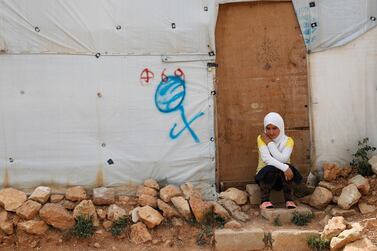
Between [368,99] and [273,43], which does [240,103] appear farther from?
[368,99]

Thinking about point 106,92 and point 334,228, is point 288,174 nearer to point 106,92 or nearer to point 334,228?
point 334,228

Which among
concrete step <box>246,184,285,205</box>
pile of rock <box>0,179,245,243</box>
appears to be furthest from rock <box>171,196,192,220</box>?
concrete step <box>246,184,285,205</box>

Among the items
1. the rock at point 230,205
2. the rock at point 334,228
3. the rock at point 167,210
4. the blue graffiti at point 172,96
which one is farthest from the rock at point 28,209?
the rock at point 334,228

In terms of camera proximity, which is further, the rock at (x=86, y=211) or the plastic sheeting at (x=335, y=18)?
the plastic sheeting at (x=335, y=18)

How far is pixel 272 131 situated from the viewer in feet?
18.4

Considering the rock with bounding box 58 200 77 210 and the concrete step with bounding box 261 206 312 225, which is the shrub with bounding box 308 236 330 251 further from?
the rock with bounding box 58 200 77 210

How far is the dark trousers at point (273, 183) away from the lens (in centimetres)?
553

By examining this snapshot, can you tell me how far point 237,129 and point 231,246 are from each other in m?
1.56

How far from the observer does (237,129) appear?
613cm

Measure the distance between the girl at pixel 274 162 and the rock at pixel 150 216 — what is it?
1172 mm

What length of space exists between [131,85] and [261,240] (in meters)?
2.24

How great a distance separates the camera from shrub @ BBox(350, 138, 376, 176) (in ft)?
19.4

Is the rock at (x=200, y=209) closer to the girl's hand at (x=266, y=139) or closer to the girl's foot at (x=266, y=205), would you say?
the girl's foot at (x=266, y=205)

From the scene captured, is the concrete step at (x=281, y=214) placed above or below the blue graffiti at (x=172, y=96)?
below
